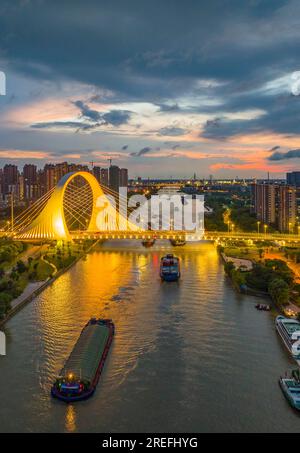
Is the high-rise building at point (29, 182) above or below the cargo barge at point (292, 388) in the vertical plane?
above

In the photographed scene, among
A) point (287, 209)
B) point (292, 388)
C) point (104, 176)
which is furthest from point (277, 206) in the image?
point (104, 176)

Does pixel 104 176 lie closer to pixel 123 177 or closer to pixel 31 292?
pixel 123 177

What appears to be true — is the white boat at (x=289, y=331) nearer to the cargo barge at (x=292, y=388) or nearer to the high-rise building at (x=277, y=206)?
the cargo barge at (x=292, y=388)

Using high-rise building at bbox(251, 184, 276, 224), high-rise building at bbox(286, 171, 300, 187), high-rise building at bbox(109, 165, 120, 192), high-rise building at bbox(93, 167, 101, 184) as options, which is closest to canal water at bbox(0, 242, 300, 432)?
high-rise building at bbox(251, 184, 276, 224)

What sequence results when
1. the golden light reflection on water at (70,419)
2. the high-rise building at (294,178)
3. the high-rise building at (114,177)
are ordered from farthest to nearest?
the high-rise building at (114,177)
the high-rise building at (294,178)
the golden light reflection on water at (70,419)

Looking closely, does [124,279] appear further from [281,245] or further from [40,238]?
[281,245]

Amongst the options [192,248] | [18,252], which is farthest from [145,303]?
[192,248]

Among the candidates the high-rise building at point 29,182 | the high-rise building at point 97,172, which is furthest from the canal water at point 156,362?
the high-rise building at point 97,172
